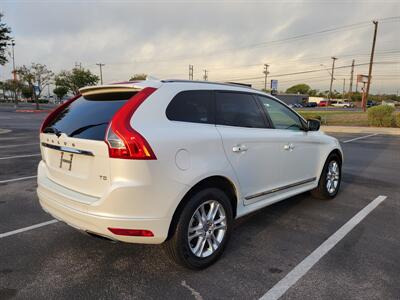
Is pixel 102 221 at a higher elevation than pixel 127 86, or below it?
below

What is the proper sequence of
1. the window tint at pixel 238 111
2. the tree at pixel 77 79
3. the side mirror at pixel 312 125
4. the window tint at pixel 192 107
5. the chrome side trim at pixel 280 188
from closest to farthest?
the window tint at pixel 192 107
the window tint at pixel 238 111
the chrome side trim at pixel 280 188
the side mirror at pixel 312 125
the tree at pixel 77 79

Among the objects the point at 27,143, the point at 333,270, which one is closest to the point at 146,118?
the point at 333,270

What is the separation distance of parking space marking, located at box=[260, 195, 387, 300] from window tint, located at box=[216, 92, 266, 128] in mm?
1513

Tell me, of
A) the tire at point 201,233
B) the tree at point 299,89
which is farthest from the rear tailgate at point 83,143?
the tree at point 299,89

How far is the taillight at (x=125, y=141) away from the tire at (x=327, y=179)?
3.43 metres

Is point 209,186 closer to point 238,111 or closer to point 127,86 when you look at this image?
point 238,111

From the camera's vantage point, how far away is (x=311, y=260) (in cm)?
350

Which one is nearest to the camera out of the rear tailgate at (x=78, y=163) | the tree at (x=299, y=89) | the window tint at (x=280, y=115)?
the rear tailgate at (x=78, y=163)

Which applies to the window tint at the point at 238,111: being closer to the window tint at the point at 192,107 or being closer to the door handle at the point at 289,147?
the window tint at the point at 192,107

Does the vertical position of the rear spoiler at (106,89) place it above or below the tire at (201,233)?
above

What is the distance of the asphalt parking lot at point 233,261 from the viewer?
9.62 ft

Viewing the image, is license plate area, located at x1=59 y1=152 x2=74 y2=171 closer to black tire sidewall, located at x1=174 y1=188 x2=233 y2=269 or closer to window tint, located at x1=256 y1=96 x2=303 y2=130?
black tire sidewall, located at x1=174 y1=188 x2=233 y2=269

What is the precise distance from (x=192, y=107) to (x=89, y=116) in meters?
0.96

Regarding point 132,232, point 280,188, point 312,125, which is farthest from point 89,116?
point 312,125
